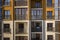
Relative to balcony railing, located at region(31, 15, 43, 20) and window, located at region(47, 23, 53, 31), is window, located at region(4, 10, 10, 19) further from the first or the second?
window, located at region(47, 23, 53, 31)

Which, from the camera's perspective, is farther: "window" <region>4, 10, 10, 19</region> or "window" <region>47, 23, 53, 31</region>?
"window" <region>4, 10, 10, 19</region>

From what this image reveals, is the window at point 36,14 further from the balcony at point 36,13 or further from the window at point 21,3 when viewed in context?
the window at point 21,3

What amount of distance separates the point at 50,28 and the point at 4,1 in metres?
2.45

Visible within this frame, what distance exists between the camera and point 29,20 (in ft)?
23.2

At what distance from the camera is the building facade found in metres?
7.05

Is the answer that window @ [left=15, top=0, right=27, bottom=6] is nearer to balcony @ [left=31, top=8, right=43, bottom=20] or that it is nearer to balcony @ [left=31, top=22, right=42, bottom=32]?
balcony @ [left=31, top=8, right=43, bottom=20]

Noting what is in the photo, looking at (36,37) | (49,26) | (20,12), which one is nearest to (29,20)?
(20,12)

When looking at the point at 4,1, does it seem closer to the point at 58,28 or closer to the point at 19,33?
the point at 19,33

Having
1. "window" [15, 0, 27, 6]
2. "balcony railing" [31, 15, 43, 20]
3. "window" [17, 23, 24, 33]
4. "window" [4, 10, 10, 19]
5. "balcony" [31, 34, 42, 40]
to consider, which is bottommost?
"balcony" [31, 34, 42, 40]

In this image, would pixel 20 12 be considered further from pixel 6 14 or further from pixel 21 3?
pixel 6 14

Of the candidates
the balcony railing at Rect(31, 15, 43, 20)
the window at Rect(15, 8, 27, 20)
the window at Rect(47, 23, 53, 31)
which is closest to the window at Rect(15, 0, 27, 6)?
the window at Rect(15, 8, 27, 20)

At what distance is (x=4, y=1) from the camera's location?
723 centimetres

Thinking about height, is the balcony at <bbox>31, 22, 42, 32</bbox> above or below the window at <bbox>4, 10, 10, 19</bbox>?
below

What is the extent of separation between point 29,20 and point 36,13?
0.47 m
